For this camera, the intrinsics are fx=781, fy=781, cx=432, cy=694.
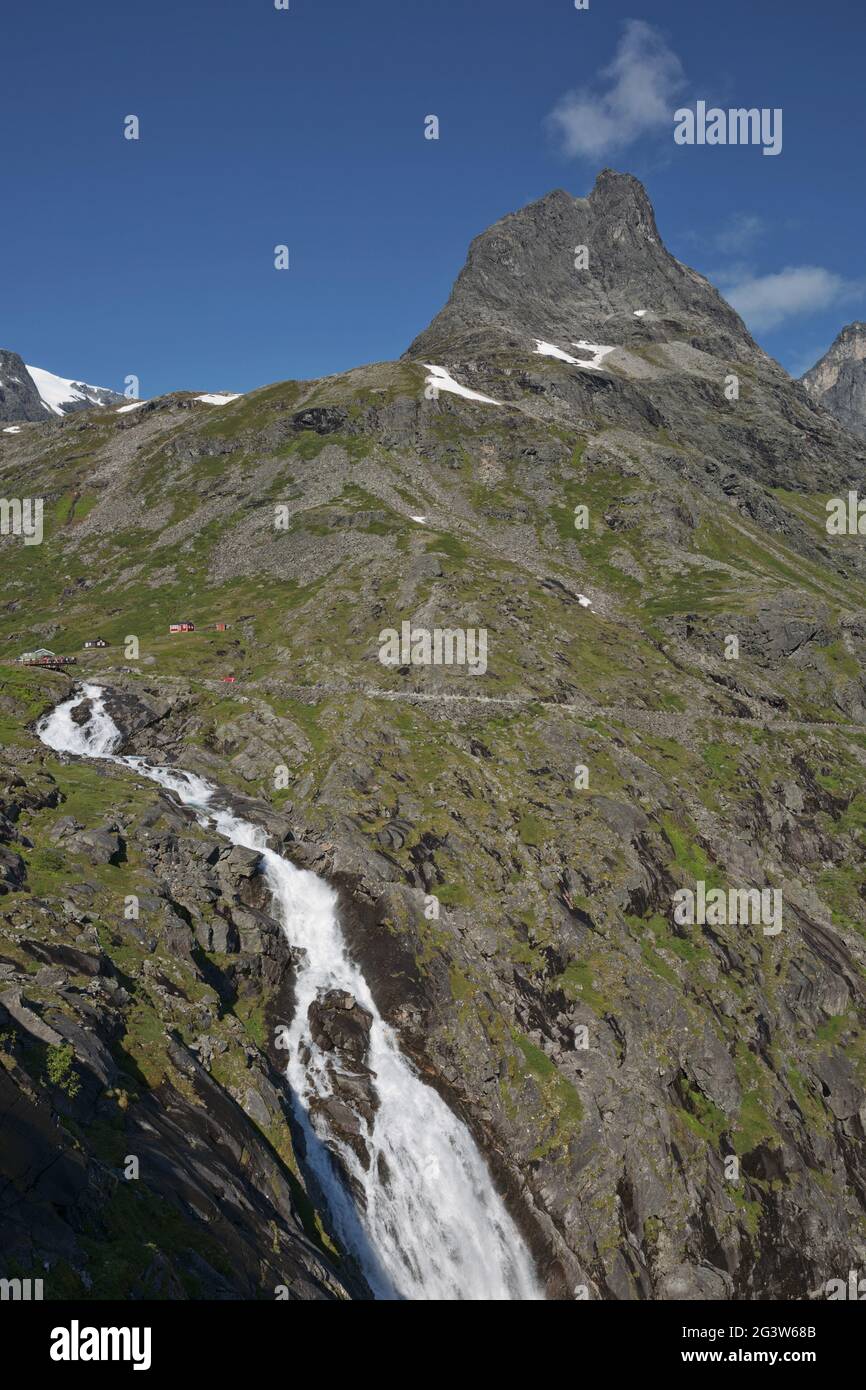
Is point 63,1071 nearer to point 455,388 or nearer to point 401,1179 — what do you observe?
point 401,1179

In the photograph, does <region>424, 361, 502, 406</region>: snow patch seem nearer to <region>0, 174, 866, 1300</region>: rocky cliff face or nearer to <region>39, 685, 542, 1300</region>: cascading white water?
<region>0, 174, 866, 1300</region>: rocky cliff face

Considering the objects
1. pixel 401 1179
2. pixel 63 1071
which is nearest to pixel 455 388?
pixel 401 1179

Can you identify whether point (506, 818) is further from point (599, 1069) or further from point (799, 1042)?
point (799, 1042)

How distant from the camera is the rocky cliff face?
53125 millimetres

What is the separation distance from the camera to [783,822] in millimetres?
89688

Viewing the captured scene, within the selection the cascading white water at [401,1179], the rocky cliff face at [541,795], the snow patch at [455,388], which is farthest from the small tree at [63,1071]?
the snow patch at [455,388]

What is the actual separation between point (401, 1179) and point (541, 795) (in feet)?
132

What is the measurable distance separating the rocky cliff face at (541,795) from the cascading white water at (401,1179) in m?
1.49

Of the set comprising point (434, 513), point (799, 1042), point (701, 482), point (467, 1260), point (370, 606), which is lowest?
point (467, 1260)

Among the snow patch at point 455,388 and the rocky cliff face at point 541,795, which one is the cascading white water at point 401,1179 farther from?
the snow patch at point 455,388

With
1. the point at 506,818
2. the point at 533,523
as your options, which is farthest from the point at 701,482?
the point at 506,818

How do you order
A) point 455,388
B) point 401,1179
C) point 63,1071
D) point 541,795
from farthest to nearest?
point 455,388 < point 541,795 < point 401,1179 < point 63,1071

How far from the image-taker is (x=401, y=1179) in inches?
1847

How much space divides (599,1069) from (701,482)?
150m
